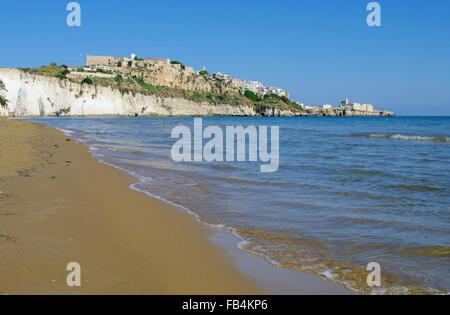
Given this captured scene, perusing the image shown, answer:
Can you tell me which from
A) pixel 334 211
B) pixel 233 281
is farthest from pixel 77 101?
pixel 233 281

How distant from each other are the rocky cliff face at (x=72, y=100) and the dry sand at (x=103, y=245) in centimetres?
6859

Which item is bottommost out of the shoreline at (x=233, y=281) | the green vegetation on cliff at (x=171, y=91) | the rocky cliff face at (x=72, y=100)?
the shoreline at (x=233, y=281)

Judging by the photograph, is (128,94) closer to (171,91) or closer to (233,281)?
(171,91)

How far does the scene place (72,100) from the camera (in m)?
81.4

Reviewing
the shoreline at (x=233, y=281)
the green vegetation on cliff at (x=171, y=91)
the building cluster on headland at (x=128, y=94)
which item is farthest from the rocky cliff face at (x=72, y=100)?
the shoreline at (x=233, y=281)

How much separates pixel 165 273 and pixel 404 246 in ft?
9.53

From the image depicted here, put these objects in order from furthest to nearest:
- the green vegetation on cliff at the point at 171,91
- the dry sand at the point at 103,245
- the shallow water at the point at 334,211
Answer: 1. the green vegetation on cliff at the point at 171,91
2. the shallow water at the point at 334,211
3. the dry sand at the point at 103,245

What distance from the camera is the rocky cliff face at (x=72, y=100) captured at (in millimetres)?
67688

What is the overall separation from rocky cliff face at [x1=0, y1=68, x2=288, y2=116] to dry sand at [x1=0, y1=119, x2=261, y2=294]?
225 feet

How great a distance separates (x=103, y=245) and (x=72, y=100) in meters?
83.9

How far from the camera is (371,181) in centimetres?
919

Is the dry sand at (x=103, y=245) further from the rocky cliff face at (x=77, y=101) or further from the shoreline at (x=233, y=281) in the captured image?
the rocky cliff face at (x=77, y=101)
